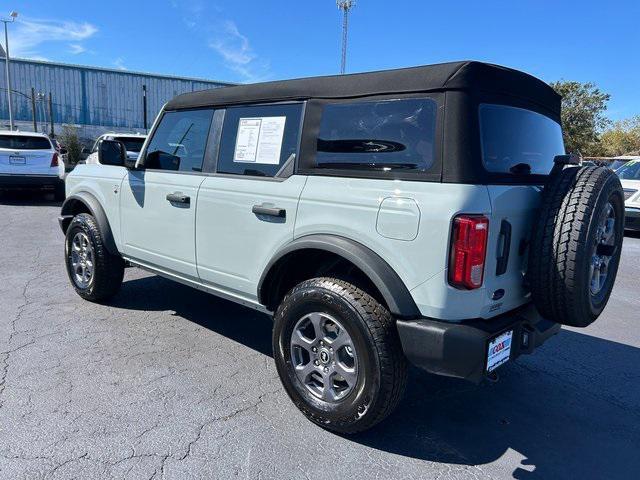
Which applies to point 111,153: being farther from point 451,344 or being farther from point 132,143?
point 132,143

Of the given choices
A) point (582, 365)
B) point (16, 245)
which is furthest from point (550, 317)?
point (16, 245)

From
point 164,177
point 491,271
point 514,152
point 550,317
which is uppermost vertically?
point 514,152

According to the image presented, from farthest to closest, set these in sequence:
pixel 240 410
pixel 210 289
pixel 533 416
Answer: pixel 210 289 < pixel 533 416 < pixel 240 410

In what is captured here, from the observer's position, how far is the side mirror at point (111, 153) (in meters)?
4.17

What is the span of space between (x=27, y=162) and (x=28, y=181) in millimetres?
450

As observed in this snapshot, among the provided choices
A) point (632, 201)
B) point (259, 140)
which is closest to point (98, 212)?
point (259, 140)

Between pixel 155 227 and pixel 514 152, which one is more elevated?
pixel 514 152

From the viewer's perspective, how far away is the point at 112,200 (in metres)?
4.48

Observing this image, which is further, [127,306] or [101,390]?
[127,306]

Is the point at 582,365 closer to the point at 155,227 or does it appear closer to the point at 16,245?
the point at 155,227

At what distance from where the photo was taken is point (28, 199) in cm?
1344

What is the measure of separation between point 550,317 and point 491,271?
53 centimetres

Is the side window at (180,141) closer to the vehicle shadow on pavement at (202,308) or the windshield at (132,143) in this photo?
the vehicle shadow on pavement at (202,308)

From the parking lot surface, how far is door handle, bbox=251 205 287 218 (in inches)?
46.8
